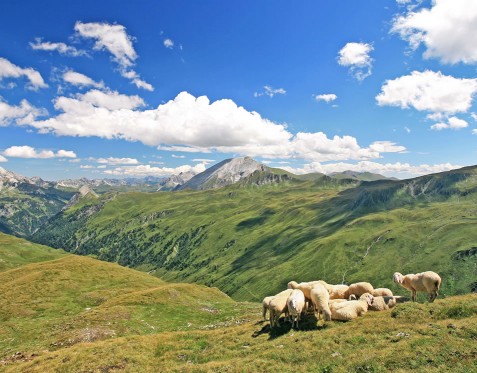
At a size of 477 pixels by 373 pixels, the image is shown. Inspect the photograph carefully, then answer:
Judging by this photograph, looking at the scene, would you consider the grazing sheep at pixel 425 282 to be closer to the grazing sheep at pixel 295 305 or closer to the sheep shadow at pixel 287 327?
the sheep shadow at pixel 287 327

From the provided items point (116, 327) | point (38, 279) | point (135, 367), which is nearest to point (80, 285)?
point (38, 279)

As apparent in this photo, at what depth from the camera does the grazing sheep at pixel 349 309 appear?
29609mm

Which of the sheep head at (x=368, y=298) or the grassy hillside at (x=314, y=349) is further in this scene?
the sheep head at (x=368, y=298)

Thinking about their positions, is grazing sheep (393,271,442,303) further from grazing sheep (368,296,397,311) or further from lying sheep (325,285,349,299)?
lying sheep (325,285,349,299)

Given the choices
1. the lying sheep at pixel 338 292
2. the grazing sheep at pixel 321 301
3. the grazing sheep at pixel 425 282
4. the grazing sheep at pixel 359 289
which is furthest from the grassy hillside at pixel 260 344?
the lying sheep at pixel 338 292

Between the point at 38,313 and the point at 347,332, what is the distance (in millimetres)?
67484

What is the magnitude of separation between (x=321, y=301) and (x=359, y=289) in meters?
8.49

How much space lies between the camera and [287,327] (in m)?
30.9

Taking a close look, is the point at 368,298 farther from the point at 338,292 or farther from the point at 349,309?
the point at 338,292

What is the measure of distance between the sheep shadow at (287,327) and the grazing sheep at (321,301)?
110 centimetres

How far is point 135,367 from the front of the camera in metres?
27.0

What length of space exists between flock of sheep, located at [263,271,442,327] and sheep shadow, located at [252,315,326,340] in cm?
53

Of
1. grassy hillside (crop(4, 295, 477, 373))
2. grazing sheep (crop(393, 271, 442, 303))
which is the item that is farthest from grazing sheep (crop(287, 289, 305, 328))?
grazing sheep (crop(393, 271, 442, 303))

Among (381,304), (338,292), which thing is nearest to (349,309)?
(381,304)
